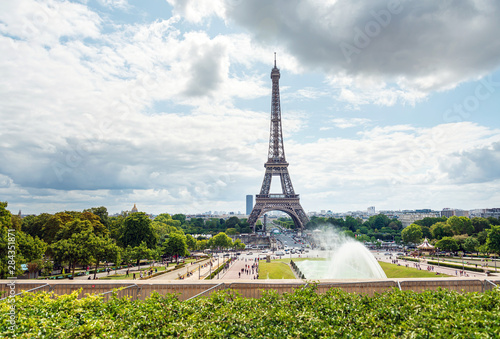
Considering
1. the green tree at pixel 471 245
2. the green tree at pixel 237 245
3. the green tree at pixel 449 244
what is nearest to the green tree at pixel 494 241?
the green tree at pixel 471 245

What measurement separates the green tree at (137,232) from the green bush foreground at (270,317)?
42271 mm

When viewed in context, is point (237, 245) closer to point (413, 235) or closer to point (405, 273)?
point (413, 235)

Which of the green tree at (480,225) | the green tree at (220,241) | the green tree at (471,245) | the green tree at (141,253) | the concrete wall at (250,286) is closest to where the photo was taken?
the concrete wall at (250,286)

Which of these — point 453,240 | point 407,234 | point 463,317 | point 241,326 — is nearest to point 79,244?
point 241,326

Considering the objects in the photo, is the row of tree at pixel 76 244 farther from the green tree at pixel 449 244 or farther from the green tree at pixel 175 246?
the green tree at pixel 449 244

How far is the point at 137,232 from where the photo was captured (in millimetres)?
52594

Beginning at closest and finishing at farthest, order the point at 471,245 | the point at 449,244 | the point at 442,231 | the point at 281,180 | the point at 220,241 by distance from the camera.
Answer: the point at 471,245 → the point at 449,244 → the point at 220,241 → the point at 442,231 → the point at 281,180

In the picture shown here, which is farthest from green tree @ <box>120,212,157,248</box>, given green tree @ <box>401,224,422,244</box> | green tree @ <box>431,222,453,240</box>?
green tree @ <box>431,222,453,240</box>

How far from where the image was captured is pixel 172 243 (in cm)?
5784

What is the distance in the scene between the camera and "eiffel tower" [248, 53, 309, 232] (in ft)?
332

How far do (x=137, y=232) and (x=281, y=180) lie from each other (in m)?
59.5

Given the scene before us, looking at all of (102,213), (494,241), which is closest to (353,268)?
(494,241)

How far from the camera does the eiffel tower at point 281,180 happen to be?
101 metres

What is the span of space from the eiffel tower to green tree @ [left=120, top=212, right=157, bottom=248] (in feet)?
165
